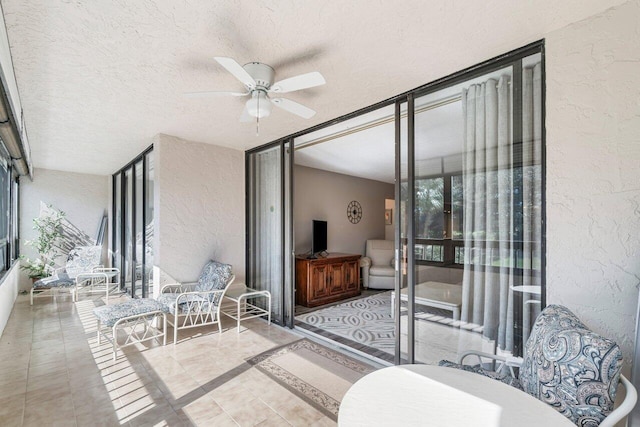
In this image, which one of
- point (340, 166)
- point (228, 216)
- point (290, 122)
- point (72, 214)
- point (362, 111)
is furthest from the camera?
point (72, 214)

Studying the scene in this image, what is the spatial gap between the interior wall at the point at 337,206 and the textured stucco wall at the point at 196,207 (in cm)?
126

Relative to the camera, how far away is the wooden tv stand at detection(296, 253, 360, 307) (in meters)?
4.84

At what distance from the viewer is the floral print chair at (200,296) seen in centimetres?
340

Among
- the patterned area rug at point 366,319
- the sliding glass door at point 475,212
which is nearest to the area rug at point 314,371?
the patterned area rug at point 366,319

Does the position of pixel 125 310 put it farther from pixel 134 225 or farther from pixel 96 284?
pixel 96 284

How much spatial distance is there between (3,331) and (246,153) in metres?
3.74

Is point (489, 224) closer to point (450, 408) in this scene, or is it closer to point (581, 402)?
point (581, 402)

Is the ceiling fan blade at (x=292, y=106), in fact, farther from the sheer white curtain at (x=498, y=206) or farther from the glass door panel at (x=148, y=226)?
the glass door panel at (x=148, y=226)

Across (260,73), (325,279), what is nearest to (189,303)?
(325,279)

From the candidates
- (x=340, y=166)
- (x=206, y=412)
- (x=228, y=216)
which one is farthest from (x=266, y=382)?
(x=340, y=166)

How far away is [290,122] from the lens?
11.0 ft

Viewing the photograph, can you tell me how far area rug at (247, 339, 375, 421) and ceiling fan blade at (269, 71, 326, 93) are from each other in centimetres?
221

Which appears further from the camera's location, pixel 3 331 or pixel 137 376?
pixel 3 331

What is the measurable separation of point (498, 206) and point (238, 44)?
2053 millimetres
